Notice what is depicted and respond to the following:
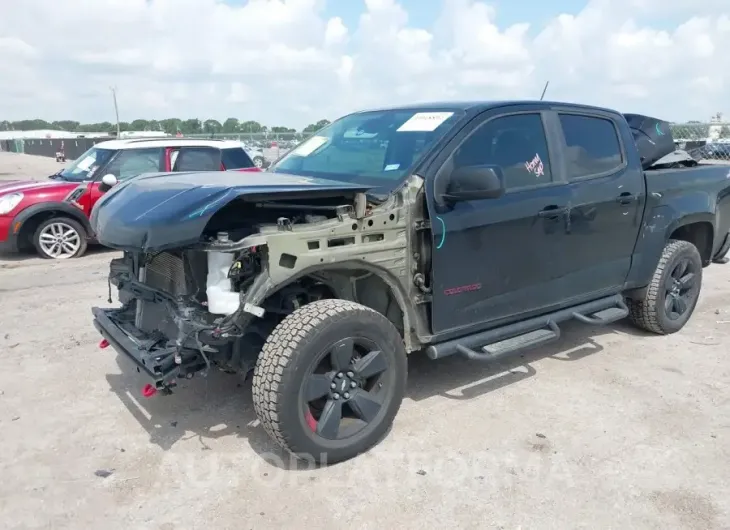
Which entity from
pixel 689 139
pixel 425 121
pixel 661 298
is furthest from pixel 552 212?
pixel 689 139

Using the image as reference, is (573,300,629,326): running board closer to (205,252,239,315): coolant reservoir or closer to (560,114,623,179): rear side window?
(560,114,623,179): rear side window

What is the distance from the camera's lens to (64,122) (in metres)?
101

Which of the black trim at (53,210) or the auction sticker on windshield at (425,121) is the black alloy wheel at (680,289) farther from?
the black trim at (53,210)

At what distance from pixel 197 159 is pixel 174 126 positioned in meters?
38.3

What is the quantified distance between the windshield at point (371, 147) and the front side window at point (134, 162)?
16.4ft

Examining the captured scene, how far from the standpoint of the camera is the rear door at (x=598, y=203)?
4.56 m

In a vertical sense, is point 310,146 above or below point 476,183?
above

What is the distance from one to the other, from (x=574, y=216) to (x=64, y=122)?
362ft

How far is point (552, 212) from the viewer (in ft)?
14.2

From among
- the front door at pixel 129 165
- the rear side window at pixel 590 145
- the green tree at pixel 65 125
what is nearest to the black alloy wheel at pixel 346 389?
the rear side window at pixel 590 145

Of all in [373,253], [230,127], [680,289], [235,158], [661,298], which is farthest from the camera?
[230,127]

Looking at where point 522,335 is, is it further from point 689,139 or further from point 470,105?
point 689,139

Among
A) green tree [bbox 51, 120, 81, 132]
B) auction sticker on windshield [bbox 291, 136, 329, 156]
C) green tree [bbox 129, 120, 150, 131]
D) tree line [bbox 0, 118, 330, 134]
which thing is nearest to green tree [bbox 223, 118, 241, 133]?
tree line [bbox 0, 118, 330, 134]

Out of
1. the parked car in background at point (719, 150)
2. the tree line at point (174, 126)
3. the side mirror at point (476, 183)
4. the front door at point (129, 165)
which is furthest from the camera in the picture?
the tree line at point (174, 126)
